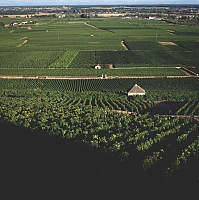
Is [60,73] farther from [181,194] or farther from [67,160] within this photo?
[181,194]

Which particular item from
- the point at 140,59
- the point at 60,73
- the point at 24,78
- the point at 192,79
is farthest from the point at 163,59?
the point at 24,78

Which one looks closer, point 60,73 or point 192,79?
point 192,79

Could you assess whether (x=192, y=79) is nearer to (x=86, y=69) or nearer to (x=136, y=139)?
(x=86, y=69)

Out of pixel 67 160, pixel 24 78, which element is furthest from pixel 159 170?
pixel 24 78

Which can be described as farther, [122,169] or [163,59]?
[163,59]

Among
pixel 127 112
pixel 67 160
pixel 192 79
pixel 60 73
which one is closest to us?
pixel 67 160

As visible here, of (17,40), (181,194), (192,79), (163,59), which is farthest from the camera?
(17,40)

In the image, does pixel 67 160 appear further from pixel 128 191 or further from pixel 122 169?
pixel 128 191

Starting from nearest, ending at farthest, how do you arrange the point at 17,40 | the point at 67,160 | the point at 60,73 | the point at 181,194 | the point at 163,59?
the point at 181,194 < the point at 67,160 < the point at 60,73 < the point at 163,59 < the point at 17,40

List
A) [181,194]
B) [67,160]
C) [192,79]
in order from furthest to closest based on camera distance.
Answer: [192,79], [67,160], [181,194]
